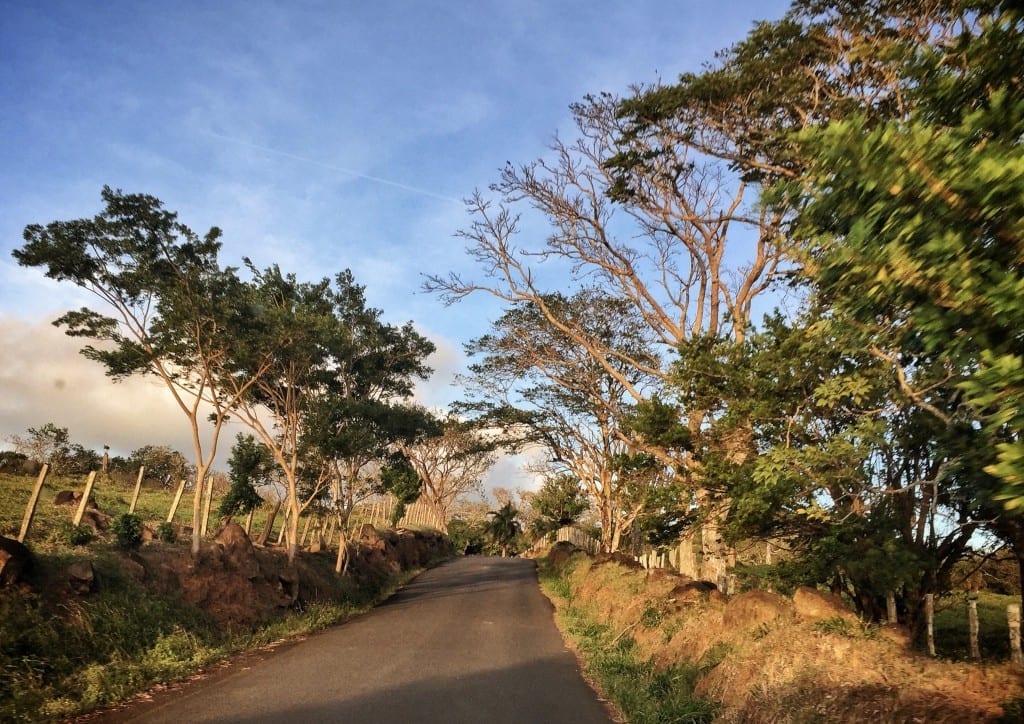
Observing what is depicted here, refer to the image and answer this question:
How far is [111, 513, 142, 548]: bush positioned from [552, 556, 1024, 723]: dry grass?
9.27 metres

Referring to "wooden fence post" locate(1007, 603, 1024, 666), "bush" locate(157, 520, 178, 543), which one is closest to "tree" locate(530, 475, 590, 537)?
"bush" locate(157, 520, 178, 543)

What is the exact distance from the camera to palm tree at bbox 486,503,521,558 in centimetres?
6044

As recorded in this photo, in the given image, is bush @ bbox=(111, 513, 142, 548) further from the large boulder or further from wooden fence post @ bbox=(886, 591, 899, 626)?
wooden fence post @ bbox=(886, 591, 899, 626)

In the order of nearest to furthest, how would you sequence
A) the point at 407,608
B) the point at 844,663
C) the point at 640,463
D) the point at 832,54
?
1. the point at 844,663
2. the point at 832,54
3. the point at 640,463
4. the point at 407,608

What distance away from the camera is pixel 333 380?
21.0m

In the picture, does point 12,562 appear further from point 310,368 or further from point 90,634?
point 310,368

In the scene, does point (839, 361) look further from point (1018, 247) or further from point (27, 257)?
point (27, 257)

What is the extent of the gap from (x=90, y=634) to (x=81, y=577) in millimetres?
1026

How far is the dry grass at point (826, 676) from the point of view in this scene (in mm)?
4895

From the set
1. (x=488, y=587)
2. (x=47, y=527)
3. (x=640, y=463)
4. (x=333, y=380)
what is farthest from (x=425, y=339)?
(x=47, y=527)

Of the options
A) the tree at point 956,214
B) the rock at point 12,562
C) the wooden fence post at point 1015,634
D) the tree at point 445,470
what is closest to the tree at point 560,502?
the tree at point 445,470

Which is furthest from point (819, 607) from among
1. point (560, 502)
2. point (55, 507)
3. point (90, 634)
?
point (560, 502)

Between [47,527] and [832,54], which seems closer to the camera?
[832,54]

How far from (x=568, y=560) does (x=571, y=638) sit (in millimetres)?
15437
